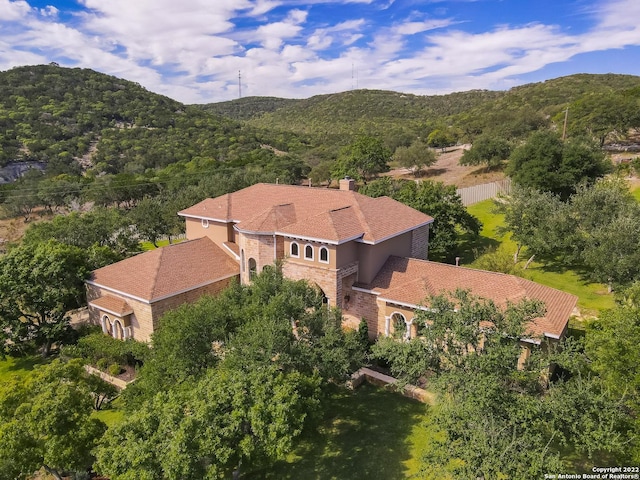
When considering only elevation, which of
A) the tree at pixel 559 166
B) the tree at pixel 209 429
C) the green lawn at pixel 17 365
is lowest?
the green lawn at pixel 17 365

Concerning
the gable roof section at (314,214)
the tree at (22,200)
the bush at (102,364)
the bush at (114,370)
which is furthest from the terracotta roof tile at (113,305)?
the tree at (22,200)

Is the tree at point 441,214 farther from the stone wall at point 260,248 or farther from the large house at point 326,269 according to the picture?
the stone wall at point 260,248

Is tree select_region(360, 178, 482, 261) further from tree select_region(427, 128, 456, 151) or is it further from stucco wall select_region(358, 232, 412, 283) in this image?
tree select_region(427, 128, 456, 151)

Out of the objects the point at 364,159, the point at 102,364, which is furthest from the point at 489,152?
the point at 102,364

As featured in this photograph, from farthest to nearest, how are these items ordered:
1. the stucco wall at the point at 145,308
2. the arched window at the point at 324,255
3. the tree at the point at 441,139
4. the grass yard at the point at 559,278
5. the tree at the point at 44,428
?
the tree at the point at 441,139 < the grass yard at the point at 559,278 < the stucco wall at the point at 145,308 < the arched window at the point at 324,255 < the tree at the point at 44,428

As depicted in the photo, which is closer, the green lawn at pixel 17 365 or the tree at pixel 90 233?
the green lawn at pixel 17 365

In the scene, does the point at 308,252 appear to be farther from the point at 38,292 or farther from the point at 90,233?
the point at 90,233

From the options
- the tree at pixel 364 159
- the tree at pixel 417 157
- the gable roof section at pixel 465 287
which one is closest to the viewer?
the gable roof section at pixel 465 287
